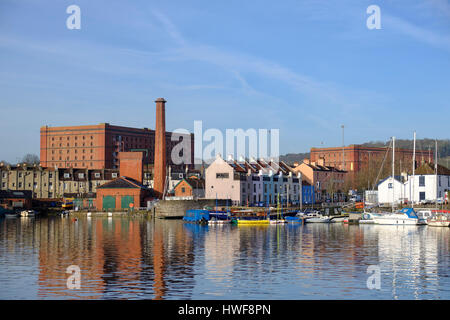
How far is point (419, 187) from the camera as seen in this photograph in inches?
4540

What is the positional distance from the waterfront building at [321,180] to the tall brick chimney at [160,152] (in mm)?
36530

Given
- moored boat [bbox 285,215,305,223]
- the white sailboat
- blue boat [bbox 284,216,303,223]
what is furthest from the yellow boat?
the white sailboat

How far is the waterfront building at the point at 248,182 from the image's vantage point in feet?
407

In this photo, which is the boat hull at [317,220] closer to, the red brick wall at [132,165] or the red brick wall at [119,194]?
the red brick wall at [119,194]

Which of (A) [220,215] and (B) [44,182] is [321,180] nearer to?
(A) [220,215]

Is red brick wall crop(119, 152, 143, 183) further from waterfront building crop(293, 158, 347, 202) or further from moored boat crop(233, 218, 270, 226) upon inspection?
moored boat crop(233, 218, 270, 226)

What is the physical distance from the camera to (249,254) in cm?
5028

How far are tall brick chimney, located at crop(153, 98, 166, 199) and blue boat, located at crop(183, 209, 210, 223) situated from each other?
29729 millimetres

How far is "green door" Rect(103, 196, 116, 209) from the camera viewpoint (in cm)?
13212

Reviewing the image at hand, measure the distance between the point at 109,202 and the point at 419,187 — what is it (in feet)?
200

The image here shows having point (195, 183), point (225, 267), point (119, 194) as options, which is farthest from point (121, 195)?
point (225, 267)

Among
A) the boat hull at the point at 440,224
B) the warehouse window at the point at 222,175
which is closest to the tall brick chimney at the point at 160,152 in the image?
the warehouse window at the point at 222,175
